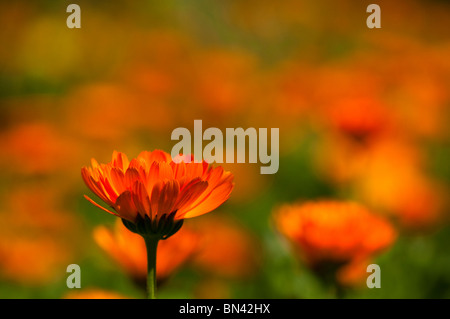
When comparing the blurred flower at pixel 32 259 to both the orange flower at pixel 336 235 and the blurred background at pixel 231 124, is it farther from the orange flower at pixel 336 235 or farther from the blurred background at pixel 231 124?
the orange flower at pixel 336 235

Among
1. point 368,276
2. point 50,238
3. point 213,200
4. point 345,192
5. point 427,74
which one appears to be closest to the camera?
point 213,200

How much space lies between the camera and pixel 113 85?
1.77 meters

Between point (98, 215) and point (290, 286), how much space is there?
517mm

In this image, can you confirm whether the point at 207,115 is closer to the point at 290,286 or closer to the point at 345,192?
the point at 345,192

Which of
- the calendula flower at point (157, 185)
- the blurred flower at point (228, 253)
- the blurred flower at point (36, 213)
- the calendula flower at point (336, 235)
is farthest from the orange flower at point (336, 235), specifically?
the blurred flower at point (36, 213)

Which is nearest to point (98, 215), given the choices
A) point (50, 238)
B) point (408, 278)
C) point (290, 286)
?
point (50, 238)

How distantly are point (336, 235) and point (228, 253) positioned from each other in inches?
16.4

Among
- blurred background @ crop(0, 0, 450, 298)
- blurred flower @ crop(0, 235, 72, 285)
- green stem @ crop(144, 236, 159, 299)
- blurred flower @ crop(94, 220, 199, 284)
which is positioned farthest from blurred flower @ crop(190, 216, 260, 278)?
green stem @ crop(144, 236, 159, 299)

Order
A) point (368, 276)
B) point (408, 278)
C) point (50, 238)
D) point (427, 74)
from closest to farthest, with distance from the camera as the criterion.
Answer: point (368, 276) → point (408, 278) → point (50, 238) → point (427, 74)

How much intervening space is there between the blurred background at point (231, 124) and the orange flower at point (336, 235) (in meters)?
0.03

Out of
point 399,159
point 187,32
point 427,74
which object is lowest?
point 399,159

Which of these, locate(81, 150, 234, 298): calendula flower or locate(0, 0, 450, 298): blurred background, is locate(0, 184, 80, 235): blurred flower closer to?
locate(0, 0, 450, 298): blurred background

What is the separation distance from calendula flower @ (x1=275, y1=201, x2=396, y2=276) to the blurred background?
1.2 inches

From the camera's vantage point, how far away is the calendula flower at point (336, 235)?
0.56m
